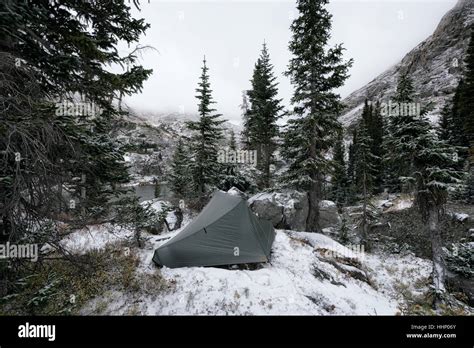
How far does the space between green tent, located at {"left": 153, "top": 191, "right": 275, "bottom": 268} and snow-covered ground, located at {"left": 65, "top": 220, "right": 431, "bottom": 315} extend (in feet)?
1.04

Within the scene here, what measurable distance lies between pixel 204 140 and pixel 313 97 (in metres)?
8.29

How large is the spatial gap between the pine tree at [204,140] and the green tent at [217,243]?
8.15 m

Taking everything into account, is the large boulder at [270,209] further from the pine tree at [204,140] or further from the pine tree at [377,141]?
the pine tree at [377,141]

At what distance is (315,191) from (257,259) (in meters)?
7.20

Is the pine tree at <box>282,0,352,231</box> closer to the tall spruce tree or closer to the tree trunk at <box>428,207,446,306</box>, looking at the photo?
the tree trunk at <box>428,207,446,306</box>

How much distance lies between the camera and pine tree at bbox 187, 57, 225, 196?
15555 mm

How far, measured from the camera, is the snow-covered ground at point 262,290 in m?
5.09

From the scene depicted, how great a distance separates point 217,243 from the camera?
6.92m

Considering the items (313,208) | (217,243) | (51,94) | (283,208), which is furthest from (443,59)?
(51,94)
